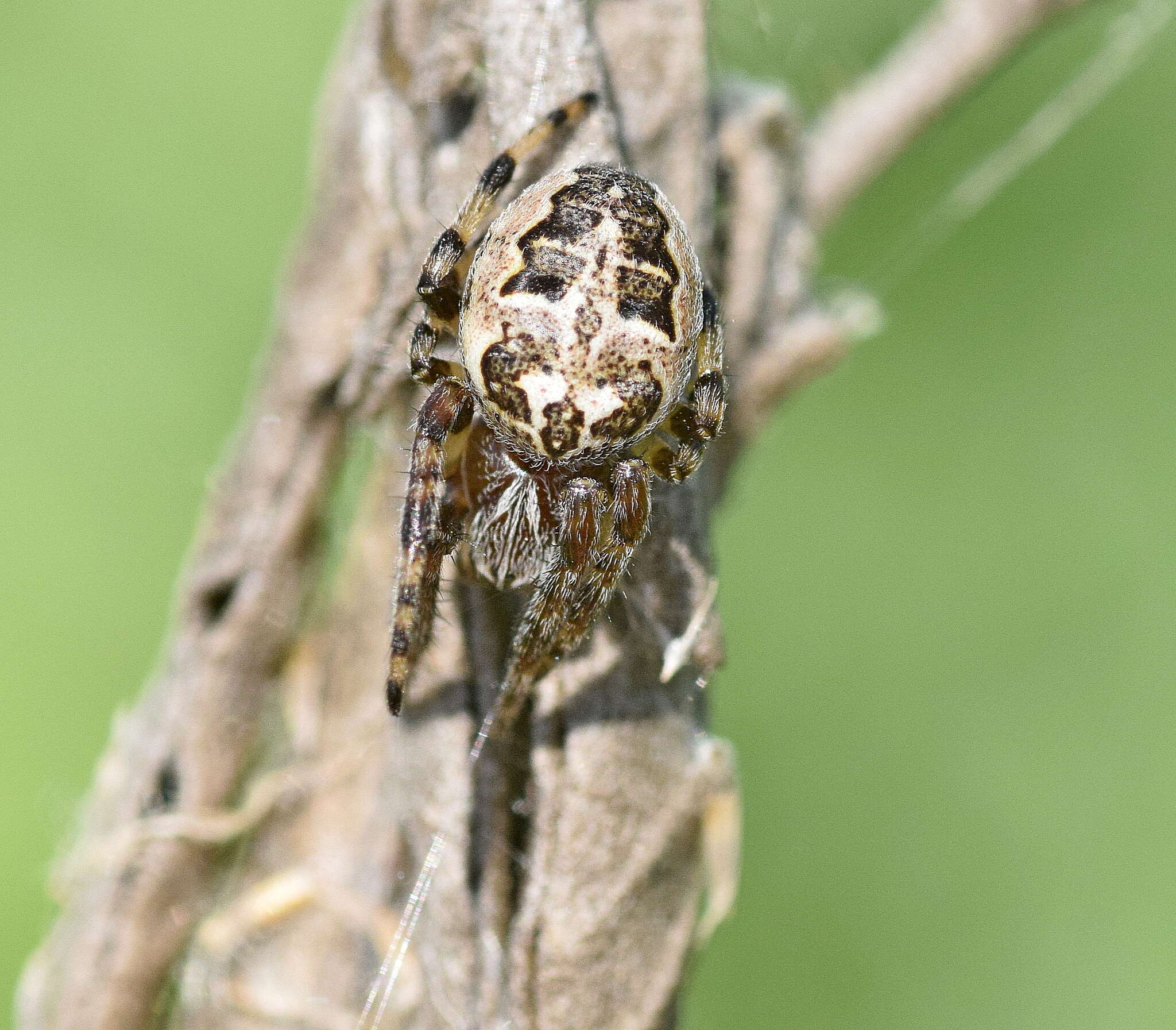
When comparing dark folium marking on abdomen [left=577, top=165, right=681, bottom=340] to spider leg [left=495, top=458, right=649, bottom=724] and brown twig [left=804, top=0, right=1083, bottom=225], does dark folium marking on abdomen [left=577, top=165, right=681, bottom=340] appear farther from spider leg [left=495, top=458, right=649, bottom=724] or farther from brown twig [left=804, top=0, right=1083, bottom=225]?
brown twig [left=804, top=0, right=1083, bottom=225]

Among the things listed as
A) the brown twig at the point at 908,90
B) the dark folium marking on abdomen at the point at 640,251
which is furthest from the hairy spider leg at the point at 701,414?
the brown twig at the point at 908,90

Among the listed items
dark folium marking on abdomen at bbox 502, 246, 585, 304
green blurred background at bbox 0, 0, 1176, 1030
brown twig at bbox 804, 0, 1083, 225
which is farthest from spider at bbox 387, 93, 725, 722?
green blurred background at bbox 0, 0, 1176, 1030

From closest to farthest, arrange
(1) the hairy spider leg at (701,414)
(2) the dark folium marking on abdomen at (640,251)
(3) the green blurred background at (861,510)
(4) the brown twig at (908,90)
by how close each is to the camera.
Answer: (2) the dark folium marking on abdomen at (640,251)
(1) the hairy spider leg at (701,414)
(4) the brown twig at (908,90)
(3) the green blurred background at (861,510)

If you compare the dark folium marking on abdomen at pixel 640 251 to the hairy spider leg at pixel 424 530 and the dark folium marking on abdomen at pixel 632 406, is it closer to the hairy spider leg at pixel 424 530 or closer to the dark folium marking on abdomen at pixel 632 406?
the dark folium marking on abdomen at pixel 632 406

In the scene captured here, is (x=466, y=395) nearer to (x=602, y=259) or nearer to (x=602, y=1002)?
(x=602, y=259)

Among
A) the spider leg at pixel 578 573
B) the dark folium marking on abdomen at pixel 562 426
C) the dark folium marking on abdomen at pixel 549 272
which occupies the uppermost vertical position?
the dark folium marking on abdomen at pixel 549 272

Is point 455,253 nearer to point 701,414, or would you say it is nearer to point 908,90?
point 701,414

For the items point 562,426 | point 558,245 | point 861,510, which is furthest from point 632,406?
point 861,510
